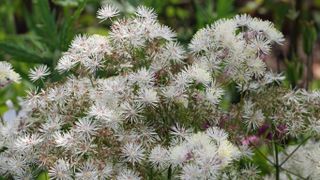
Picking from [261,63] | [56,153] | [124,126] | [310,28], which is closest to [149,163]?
[124,126]

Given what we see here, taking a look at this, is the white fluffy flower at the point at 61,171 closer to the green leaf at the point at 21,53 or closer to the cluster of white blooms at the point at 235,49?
the cluster of white blooms at the point at 235,49

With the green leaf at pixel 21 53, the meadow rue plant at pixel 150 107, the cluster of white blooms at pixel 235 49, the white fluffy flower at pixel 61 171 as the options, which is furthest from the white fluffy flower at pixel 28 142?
the green leaf at pixel 21 53

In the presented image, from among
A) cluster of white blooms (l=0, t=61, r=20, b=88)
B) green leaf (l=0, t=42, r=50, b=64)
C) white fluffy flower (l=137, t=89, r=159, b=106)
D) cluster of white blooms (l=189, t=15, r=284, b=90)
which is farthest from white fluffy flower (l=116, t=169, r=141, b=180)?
green leaf (l=0, t=42, r=50, b=64)

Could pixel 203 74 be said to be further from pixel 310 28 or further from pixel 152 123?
pixel 310 28

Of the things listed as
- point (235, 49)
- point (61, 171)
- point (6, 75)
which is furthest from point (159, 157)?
point (6, 75)

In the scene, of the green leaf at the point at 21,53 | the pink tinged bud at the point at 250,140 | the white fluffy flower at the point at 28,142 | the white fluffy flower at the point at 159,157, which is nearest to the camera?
the white fluffy flower at the point at 159,157

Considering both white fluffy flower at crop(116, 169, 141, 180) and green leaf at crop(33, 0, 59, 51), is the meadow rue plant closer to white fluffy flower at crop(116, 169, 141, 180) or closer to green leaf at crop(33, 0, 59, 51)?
white fluffy flower at crop(116, 169, 141, 180)

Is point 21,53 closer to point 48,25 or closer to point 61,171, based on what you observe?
point 48,25

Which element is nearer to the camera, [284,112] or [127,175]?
[127,175]
